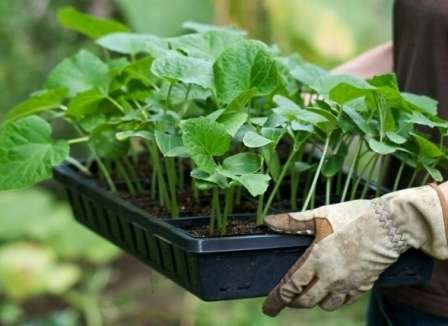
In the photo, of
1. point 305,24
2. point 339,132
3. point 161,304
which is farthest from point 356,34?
point 339,132

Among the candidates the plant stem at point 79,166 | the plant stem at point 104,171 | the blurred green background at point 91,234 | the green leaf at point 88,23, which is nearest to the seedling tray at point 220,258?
the plant stem at point 104,171

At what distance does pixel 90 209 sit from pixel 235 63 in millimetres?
418

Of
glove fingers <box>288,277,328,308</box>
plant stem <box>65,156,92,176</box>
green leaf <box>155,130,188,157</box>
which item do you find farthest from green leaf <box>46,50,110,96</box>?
glove fingers <box>288,277,328,308</box>

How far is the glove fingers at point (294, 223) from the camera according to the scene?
4.22 ft

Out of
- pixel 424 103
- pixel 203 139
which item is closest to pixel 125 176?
pixel 203 139

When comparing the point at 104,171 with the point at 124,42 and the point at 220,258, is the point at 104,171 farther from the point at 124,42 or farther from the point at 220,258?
the point at 220,258

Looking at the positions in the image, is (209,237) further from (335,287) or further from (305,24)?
(305,24)

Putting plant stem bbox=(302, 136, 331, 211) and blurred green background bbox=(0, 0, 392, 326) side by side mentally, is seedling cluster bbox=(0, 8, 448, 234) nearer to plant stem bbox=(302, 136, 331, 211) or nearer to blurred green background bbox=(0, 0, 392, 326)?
plant stem bbox=(302, 136, 331, 211)

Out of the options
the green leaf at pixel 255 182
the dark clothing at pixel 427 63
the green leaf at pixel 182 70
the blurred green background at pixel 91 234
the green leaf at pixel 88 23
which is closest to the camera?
the green leaf at pixel 255 182

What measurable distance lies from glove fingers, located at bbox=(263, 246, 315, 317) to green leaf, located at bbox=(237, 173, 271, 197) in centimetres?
12

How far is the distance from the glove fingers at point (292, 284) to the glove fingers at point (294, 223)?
0.09 ft

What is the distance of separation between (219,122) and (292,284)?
229 millimetres

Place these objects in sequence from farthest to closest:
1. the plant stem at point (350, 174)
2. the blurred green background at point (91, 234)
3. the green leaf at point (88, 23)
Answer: the blurred green background at point (91, 234), the green leaf at point (88, 23), the plant stem at point (350, 174)

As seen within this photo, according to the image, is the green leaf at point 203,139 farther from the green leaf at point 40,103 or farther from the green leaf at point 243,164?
the green leaf at point 40,103
